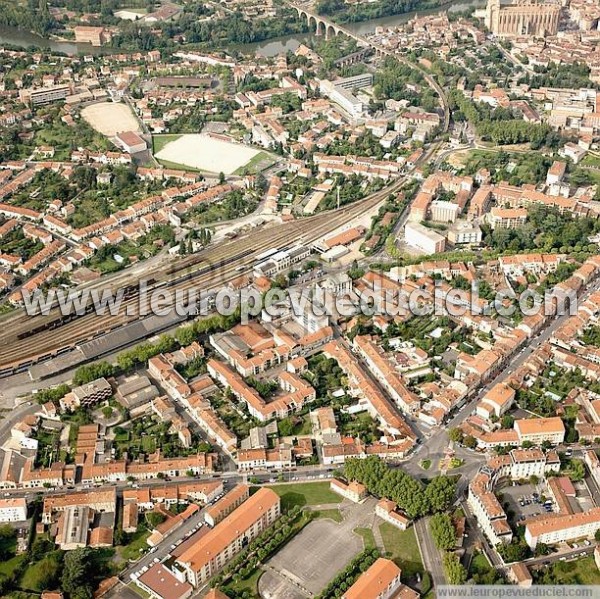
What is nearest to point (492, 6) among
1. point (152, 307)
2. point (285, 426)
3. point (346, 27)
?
point (346, 27)

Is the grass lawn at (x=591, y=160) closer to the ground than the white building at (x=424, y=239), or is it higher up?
higher up

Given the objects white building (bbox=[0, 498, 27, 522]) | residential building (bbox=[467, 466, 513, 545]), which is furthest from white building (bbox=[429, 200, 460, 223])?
white building (bbox=[0, 498, 27, 522])

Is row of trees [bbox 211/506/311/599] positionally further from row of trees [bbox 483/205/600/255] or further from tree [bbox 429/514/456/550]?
row of trees [bbox 483/205/600/255]

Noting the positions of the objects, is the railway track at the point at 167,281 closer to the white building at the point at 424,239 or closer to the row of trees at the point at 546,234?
the white building at the point at 424,239

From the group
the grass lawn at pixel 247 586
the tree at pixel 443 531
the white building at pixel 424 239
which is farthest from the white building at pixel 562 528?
the white building at pixel 424 239

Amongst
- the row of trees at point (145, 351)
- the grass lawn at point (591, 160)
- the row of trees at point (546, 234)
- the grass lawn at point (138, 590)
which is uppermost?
the grass lawn at point (591, 160)

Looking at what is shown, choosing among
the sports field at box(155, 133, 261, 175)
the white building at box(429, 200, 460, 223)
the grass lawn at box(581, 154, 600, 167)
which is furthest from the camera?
the sports field at box(155, 133, 261, 175)
